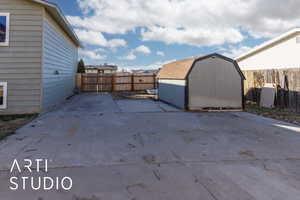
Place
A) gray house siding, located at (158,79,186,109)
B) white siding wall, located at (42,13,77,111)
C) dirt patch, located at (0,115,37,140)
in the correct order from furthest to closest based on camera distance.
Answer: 1. gray house siding, located at (158,79,186,109)
2. white siding wall, located at (42,13,77,111)
3. dirt patch, located at (0,115,37,140)

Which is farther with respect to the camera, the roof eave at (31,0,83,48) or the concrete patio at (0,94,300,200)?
the roof eave at (31,0,83,48)

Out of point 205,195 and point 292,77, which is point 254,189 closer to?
point 205,195

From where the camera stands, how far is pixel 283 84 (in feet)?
26.2

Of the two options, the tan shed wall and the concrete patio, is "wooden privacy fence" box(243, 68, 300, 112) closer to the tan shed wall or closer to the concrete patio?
the tan shed wall

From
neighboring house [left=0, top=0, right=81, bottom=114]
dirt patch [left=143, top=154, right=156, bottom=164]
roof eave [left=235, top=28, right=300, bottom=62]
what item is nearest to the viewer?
dirt patch [left=143, top=154, right=156, bottom=164]

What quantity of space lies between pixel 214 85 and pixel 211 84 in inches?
5.7

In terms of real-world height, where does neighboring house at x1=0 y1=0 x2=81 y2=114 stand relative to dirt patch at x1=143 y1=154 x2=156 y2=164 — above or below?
above

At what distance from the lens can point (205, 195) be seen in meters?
1.92

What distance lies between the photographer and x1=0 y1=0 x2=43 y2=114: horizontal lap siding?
21.0 ft

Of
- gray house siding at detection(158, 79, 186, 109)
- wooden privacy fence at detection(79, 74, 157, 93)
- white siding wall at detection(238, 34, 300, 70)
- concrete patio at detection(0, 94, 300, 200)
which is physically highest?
white siding wall at detection(238, 34, 300, 70)

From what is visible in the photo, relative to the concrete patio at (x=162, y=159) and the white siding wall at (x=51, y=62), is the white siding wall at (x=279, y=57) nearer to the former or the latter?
the concrete patio at (x=162, y=159)

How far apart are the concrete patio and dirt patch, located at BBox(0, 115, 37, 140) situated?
0.26 meters

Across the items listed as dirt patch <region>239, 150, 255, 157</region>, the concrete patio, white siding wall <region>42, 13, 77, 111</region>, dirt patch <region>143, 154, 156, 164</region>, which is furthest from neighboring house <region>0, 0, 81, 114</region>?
dirt patch <region>239, 150, 255, 157</region>

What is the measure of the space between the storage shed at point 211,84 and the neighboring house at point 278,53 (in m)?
3.77
